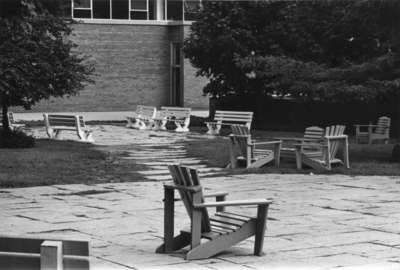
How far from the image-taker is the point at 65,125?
90.8 feet

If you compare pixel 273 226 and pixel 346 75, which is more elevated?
pixel 346 75

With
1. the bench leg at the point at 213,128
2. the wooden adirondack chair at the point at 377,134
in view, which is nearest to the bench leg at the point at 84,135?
the bench leg at the point at 213,128

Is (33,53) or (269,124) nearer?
(33,53)

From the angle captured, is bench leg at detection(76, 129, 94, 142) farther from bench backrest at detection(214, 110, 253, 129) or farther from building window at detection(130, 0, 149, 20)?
building window at detection(130, 0, 149, 20)

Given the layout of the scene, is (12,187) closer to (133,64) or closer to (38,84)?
(38,84)

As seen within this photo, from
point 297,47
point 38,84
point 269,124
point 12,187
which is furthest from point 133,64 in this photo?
point 12,187

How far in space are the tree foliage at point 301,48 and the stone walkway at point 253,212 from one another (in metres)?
3.51

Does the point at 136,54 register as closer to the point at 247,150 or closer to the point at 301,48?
the point at 301,48

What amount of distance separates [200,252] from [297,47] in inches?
1010

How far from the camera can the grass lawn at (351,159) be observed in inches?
689

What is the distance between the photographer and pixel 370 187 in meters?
14.7

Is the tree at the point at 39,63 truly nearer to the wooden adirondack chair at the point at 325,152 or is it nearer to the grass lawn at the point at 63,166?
the grass lawn at the point at 63,166

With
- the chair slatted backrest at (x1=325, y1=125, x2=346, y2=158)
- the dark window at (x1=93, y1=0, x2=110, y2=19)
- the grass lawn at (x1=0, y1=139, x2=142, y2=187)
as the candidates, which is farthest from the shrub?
the dark window at (x1=93, y1=0, x2=110, y2=19)

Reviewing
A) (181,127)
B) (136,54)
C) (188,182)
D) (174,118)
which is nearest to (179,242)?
(188,182)
